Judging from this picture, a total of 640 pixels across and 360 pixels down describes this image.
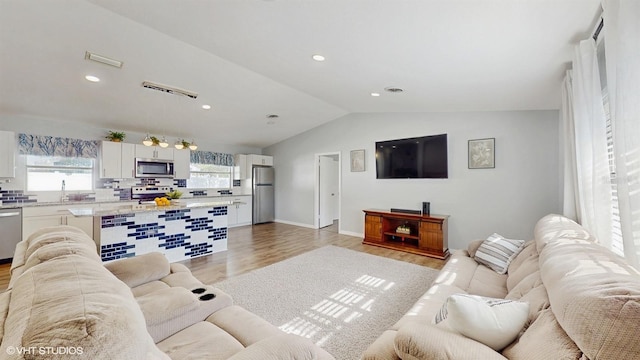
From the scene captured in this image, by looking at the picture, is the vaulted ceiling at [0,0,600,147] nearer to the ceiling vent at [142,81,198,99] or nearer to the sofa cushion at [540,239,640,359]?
the ceiling vent at [142,81,198,99]

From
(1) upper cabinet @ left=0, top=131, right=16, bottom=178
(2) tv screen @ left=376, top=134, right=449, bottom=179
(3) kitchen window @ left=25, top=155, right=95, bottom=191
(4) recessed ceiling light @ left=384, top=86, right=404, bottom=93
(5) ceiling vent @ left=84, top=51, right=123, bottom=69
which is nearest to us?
(5) ceiling vent @ left=84, top=51, right=123, bottom=69

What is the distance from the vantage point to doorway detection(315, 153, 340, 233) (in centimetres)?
653

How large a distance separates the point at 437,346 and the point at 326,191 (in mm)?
5913

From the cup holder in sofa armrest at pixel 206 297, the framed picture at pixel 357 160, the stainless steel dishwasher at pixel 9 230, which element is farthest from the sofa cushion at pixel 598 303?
the stainless steel dishwasher at pixel 9 230

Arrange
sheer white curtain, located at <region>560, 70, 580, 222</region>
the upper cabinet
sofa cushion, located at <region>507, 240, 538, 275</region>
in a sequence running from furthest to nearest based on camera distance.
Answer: the upper cabinet < sheer white curtain, located at <region>560, 70, 580, 222</region> < sofa cushion, located at <region>507, 240, 538, 275</region>

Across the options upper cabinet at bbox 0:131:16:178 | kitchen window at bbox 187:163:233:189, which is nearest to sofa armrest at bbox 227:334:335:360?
upper cabinet at bbox 0:131:16:178

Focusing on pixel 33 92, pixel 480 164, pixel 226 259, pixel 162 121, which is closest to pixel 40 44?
pixel 33 92

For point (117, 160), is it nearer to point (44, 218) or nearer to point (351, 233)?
point (44, 218)

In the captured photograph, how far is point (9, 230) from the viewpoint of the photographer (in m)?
3.71

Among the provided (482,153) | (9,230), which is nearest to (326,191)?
(482,153)

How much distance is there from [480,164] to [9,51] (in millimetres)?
6046

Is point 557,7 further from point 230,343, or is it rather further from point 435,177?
point 435,177

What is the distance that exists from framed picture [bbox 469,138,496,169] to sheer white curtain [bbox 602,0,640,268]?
305 cm

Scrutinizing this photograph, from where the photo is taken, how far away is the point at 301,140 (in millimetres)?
6840
